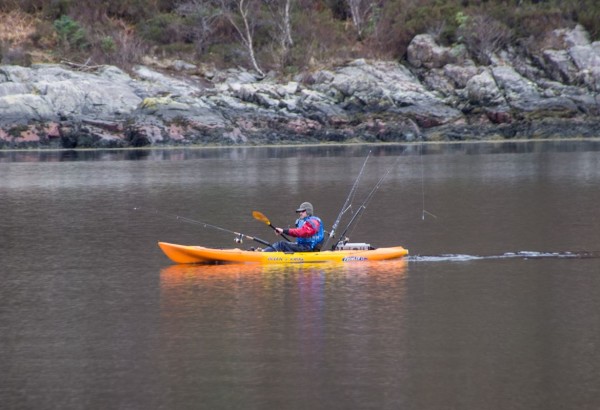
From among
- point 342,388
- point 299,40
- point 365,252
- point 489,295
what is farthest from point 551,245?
point 299,40

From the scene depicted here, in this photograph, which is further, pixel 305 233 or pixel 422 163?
pixel 422 163

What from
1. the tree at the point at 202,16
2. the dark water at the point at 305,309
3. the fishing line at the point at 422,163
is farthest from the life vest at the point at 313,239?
the tree at the point at 202,16

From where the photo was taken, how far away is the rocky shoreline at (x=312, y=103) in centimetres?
7425

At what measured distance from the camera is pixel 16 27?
274 feet

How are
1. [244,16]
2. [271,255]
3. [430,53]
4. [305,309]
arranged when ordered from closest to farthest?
[305,309] < [271,255] < [430,53] < [244,16]

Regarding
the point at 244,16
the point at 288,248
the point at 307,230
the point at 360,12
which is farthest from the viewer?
the point at 360,12

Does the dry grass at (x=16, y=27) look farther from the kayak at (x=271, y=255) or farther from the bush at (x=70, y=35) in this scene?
the kayak at (x=271, y=255)

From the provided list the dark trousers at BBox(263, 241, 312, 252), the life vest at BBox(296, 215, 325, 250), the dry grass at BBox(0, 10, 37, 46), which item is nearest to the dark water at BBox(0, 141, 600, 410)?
the dark trousers at BBox(263, 241, 312, 252)

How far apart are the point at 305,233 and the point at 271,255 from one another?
3.19ft

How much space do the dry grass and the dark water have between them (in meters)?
38.8

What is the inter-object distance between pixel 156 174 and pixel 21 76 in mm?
23157

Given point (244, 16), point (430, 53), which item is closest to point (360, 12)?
point (430, 53)

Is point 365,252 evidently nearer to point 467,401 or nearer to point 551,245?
point 551,245

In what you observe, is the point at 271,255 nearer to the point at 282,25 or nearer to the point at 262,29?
the point at 282,25
